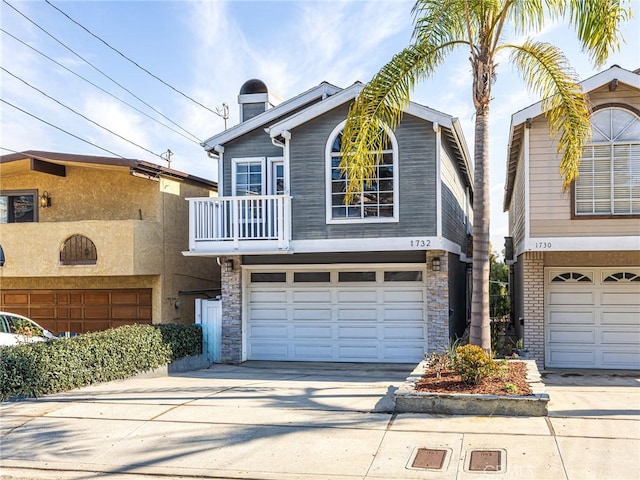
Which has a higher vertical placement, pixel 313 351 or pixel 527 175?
pixel 527 175

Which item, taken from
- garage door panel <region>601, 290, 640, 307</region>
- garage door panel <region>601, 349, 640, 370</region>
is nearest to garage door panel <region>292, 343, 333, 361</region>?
garage door panel <region>601, 349, 640, 370</region>

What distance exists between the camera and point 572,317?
13750 millimetres

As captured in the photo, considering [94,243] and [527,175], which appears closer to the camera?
[527,175]

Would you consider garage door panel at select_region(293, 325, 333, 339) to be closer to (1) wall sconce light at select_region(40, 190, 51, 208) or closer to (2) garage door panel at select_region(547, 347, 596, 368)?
(2) garage door panel at select_region(547, 347, 596, 368)

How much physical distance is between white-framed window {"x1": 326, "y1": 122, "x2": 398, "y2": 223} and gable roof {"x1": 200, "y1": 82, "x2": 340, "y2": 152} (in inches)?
86.5

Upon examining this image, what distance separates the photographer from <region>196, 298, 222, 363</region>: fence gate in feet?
50.2

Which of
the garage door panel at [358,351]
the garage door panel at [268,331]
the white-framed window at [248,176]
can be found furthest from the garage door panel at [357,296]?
the white-framed window at [248,176]

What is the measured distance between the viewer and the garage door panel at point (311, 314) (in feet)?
49.9

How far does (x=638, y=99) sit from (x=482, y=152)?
4.73 metres

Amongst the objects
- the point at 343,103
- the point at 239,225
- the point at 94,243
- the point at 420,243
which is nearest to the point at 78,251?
the point at 94,243

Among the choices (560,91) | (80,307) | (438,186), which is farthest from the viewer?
(80,307)

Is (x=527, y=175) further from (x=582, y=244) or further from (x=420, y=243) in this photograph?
(x=420, y=243)

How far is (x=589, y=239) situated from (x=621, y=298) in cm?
215

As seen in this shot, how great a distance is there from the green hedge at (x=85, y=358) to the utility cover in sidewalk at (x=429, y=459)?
635 cm
